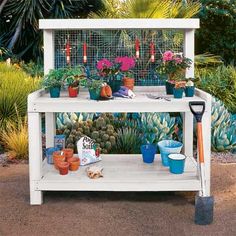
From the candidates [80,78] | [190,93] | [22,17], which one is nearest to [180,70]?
[190,93]

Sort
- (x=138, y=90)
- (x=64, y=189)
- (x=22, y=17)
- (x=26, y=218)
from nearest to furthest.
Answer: (x=26, y=218), (x=64, y=189), (x=138, y=90), (x=22, y=17)

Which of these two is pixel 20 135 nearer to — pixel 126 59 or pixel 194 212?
pixel 126 59

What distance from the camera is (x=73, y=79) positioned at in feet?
15.3

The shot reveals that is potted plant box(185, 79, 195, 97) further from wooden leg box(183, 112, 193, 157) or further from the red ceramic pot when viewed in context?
the red ceramic pot

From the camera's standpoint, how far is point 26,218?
13.7 ft

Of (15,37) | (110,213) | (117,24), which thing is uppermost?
(15,37)

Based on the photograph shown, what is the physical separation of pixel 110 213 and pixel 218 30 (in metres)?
8.35

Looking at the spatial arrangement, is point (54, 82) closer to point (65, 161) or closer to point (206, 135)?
point (65, 161)

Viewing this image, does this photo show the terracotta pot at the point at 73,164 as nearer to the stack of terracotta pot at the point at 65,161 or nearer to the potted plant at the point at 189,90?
the stack of terracotta pot at the point at 65,161

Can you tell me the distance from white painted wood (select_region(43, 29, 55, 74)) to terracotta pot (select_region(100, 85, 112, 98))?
34.1 inches

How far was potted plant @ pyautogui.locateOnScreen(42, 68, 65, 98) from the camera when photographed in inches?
181

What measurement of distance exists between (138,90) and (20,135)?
1.62 m

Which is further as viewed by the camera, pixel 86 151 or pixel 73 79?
pixel 86 151

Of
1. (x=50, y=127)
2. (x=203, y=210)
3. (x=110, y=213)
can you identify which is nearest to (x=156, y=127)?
(x=50, y=127)
